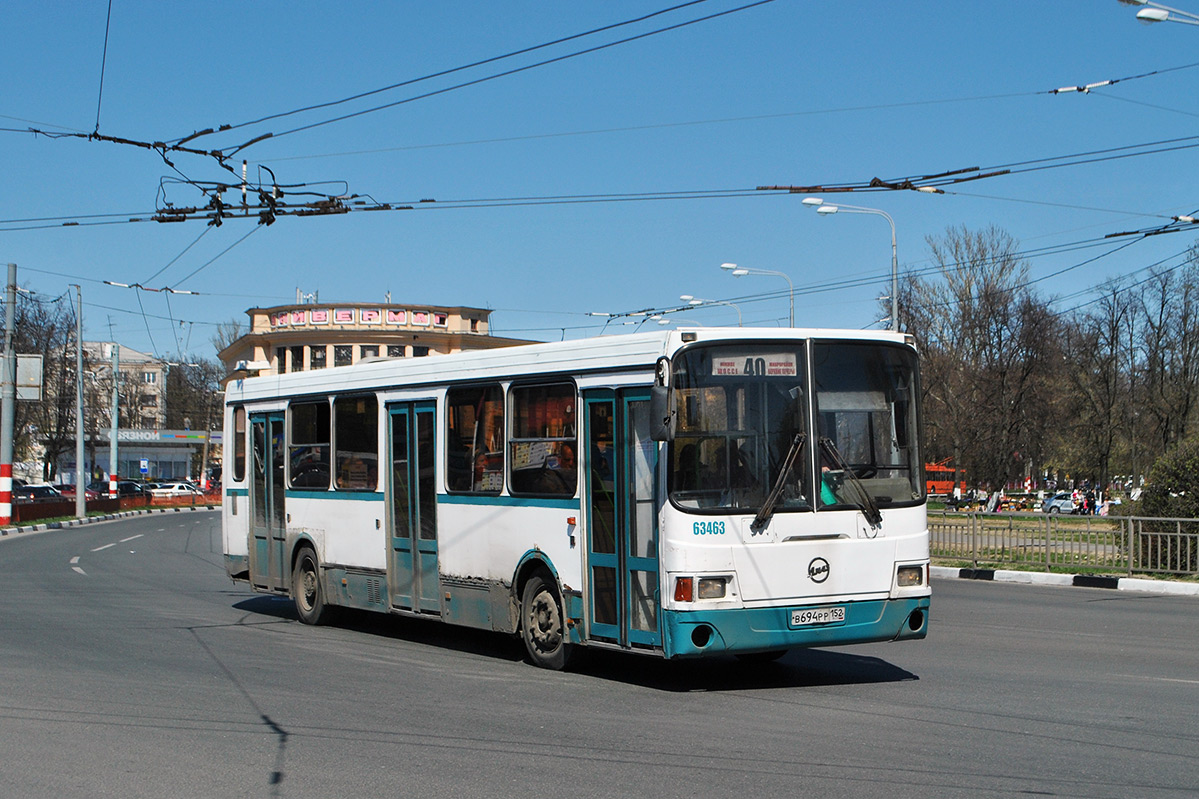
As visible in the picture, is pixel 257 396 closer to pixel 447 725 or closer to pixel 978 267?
pixel 447 725

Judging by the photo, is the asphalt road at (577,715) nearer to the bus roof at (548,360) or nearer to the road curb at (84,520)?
the bus roof at (548,360)

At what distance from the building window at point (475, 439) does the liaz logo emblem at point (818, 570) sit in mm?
3071

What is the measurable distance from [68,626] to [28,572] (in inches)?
411

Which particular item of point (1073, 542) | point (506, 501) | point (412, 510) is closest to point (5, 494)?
point (412, 510)

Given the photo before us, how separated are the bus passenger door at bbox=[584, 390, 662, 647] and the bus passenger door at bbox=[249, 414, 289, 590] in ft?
20.1

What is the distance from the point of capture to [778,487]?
30.1ft

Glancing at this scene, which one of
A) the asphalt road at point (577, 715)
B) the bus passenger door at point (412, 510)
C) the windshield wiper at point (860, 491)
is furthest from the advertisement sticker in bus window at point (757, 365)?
the bus passenger door at point (412, 510)

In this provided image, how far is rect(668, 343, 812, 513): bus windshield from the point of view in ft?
29.8

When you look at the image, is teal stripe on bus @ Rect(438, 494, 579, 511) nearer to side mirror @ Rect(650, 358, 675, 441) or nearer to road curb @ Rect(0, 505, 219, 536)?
side mirror @ Rect(650, 358, 675, 441)

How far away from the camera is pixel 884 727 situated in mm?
7754

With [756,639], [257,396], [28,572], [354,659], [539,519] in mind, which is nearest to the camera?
[756,639]

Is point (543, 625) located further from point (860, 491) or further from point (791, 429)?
point (860, 491)

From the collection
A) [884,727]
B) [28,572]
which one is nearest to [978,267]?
[28,572]

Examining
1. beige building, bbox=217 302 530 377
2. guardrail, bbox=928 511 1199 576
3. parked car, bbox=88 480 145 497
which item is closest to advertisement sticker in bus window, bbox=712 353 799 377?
guardrail, bbox=928 511 1199 576
